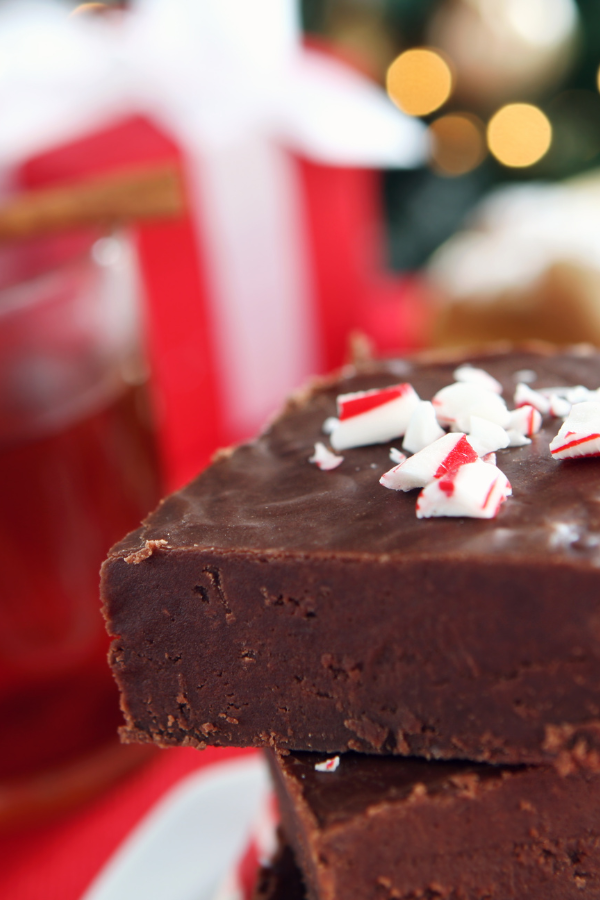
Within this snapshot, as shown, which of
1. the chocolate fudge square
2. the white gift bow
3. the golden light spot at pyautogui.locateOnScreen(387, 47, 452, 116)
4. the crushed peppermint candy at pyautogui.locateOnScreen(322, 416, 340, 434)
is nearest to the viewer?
the chocolate fudge square

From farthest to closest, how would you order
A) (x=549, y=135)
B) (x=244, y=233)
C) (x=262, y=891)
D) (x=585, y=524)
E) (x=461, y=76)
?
1. (x=549, y=135)
2. (x=461, y=76)
3. (x=244, y=233)
4. (x=262, y=891)
5. (x=585, y=524)

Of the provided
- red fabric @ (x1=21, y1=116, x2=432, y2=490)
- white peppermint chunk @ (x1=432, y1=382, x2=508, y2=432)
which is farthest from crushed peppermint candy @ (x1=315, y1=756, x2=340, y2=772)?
red fabric @ (x1=21, y1=116, x2=432, y2=490)

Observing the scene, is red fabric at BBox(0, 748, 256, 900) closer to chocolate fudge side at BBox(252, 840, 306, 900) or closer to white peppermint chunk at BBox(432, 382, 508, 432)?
chocolate fudge side at BBox(252, 840, 306, 900)

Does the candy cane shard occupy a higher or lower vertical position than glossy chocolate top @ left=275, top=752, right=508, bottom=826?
higher

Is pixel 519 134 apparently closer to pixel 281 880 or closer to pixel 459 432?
pixel 459 432

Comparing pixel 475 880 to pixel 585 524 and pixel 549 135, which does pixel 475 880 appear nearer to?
pixel 585 524

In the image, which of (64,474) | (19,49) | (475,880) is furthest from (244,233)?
(475,880)

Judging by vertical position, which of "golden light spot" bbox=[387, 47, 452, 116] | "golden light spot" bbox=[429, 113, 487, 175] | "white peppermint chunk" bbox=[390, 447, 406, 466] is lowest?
"white peppermint chunk" bbox=[390, 447, 406, 466]
